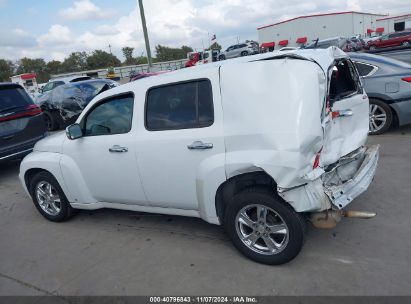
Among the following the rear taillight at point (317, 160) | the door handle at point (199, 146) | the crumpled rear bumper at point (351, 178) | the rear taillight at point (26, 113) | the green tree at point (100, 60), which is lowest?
the crumpled rear bumper at point (351, 178)

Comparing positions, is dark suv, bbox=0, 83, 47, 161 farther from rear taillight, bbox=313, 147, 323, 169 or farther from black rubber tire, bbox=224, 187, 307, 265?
rear taillight, bbox=313, 147, 323, 169

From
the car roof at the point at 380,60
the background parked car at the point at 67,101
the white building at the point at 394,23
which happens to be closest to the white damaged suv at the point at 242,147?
the car roof at the point at 380,60

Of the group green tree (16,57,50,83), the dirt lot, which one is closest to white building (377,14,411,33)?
green tree (16,57,50,83)

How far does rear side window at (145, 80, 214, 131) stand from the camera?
10.8 ft

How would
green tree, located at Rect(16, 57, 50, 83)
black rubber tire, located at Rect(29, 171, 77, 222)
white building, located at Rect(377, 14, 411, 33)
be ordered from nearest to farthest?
black rubber tire, located at Rect(29, 171, 77, 222) → white building, located at Rect(377, 14, 411, 33) → green tree, located at Rect(16, 57, 50, 83)

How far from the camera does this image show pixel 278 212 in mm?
3008

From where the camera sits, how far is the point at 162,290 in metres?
3.10

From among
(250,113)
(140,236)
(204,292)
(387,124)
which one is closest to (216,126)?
(250,113)

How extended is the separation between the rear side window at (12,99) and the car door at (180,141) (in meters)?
4.48

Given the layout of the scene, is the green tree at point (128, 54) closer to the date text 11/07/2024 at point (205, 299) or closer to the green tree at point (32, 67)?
the green tree at point (32, 67)

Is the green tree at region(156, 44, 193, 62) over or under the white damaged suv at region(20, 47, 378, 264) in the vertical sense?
over

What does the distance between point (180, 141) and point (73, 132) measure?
1498mm

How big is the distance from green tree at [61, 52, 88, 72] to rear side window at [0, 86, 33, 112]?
266 ft

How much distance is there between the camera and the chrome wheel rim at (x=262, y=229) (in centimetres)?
312
